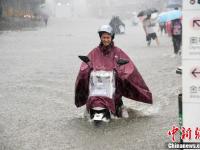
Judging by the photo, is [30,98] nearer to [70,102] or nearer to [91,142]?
[70,102]

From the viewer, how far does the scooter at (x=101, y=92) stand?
847 cm

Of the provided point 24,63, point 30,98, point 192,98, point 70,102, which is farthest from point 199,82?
point 24,63

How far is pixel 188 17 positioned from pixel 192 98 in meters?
0.82

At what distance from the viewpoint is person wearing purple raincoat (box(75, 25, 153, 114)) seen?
8680 millimetres

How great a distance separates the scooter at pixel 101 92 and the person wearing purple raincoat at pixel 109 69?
4cm

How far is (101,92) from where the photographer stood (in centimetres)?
852

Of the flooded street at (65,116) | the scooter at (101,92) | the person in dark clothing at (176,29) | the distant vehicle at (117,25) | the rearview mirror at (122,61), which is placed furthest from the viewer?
the distant vehicle at (117,25)

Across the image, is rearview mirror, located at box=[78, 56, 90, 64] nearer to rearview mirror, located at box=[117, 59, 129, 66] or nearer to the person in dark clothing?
rearview mirror, located at box=[117, 59, 129, 66]

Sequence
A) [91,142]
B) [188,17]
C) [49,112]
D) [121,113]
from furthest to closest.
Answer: [49,112], [121,113], [91,142], [188,17]

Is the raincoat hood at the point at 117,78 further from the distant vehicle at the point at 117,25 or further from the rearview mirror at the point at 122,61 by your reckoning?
the distant vehicle at the point at 117,25

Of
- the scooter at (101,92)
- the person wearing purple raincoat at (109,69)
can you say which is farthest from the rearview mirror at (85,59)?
the scooter at (101,92)

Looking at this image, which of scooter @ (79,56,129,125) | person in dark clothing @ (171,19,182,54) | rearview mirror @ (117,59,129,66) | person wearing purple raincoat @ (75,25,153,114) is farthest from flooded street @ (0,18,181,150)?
person in dark clothing @ (171,19,182,54)

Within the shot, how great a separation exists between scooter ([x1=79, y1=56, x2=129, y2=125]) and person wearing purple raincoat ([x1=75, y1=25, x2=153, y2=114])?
0.04 meters

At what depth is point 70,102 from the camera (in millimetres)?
11062
